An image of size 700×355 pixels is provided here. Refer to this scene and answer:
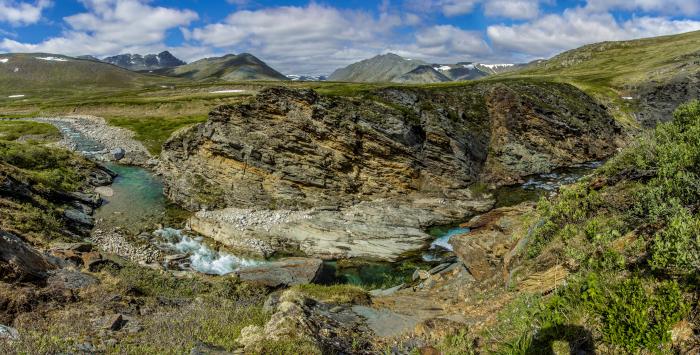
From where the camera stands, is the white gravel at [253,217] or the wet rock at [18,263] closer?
the wet rock at [18,263]

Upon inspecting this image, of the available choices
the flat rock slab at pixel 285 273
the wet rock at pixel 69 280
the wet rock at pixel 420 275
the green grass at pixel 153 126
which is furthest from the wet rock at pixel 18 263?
the green grass at pixel 153 126

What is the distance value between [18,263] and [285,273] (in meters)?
17.1

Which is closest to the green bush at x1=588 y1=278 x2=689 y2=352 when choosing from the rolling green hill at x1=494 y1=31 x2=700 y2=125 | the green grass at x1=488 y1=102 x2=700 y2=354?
the green grass at x1=488 y1=102 x2=700 y2=354

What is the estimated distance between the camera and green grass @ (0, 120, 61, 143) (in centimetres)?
8644

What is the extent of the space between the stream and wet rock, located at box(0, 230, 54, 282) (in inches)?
650

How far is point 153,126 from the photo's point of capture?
102375mm

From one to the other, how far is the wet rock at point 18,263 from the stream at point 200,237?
54.2ft

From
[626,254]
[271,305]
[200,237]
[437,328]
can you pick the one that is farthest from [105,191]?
[626,254]

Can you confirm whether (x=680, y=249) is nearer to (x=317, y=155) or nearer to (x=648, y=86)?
(x=317, y=155)

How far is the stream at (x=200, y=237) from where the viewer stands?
113 ft

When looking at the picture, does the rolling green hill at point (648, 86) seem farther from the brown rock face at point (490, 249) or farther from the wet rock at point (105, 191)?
the wet rock at point (105, 191)

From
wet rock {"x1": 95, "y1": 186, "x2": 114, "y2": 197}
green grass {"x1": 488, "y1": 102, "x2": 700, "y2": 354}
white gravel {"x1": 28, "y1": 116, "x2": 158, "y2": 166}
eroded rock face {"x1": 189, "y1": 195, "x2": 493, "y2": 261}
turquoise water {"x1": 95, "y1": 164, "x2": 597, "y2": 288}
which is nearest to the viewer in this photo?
green grass {"x1": 488, "y1": 102, "x2": 700, "y2": 354}

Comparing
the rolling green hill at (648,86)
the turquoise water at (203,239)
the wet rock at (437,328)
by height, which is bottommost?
the turquoise water at (203,239)

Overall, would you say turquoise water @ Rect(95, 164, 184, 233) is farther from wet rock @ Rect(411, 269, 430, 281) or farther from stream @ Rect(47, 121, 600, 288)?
wet rock @ Rect(411, 269, 430, 281)
